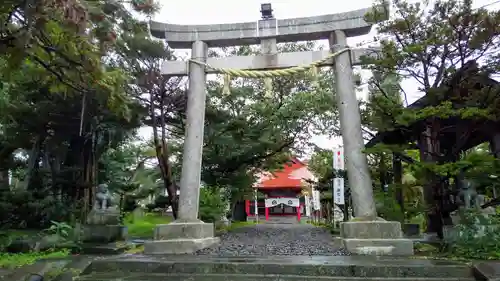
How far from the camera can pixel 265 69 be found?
28.8 feet

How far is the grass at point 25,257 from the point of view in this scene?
19.8 ft

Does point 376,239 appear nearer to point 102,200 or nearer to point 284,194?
point 102,200

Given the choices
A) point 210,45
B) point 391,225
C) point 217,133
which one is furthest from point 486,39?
point 217,133

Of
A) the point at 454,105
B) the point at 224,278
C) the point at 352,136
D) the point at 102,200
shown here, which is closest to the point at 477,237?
the point at 454,105

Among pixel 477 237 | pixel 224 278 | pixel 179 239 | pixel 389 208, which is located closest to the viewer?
pixel 224 278

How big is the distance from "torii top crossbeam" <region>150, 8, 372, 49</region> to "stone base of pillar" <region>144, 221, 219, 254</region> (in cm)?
443

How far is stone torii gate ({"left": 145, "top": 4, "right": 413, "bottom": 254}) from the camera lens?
7.31 meters

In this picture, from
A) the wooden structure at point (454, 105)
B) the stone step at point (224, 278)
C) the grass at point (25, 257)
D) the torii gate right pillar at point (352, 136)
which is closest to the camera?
the stone step at point (224, 278)

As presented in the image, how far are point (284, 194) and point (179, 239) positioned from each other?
2140 centimetres

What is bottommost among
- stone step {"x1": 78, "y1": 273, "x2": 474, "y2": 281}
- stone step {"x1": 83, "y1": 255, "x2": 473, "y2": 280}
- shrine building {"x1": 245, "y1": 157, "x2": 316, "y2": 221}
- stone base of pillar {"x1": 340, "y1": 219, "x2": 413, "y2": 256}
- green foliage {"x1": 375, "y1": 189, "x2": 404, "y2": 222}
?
stone step {"x1": 78, "y1": 273, "x2": 474, "y2": 281}

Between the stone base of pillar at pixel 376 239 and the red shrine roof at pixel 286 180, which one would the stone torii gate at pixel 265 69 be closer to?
the stone base of pillar at pixel 376 239

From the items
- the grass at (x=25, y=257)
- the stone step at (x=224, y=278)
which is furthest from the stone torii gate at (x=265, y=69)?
the stone step at (x=224, y=278)

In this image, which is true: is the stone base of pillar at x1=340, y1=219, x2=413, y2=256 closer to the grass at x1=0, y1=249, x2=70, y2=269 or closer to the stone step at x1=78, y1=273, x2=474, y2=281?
the stone step at x1=78, y1=273, x2=474, y2=281

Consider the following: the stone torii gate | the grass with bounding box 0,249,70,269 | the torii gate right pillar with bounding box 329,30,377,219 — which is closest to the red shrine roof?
the stone torii gate
